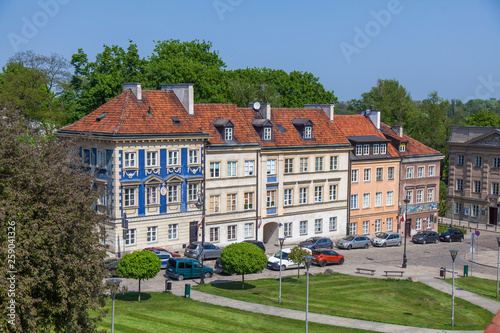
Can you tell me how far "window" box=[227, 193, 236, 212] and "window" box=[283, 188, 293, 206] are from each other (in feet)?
21.1

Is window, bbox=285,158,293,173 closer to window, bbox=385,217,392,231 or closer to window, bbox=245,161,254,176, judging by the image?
window, bbox=245,161,254,176

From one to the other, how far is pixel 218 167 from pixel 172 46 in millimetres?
46015

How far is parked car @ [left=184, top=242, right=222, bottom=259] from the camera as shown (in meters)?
53.8

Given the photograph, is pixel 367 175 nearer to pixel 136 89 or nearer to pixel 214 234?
pixel 214 234

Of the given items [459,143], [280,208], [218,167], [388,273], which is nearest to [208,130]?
[218,167]

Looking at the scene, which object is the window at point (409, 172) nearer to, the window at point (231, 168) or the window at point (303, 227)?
the window at point (303, 227)

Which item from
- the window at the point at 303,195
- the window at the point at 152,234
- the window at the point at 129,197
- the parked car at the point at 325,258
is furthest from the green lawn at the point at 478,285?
the window at the point at 129,197

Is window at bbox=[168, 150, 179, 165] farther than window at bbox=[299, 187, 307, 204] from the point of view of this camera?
No

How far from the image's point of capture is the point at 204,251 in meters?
54.5

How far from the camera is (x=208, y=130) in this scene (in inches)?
2333

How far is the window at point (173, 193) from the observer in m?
55.9

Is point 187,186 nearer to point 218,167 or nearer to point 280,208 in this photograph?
point 218,167

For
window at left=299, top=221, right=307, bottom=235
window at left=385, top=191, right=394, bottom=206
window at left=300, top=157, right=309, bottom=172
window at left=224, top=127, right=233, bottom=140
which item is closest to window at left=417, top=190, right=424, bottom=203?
window at left=385, top=191, right=394, bottom=206

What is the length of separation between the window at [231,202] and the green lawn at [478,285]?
21.3 metres
